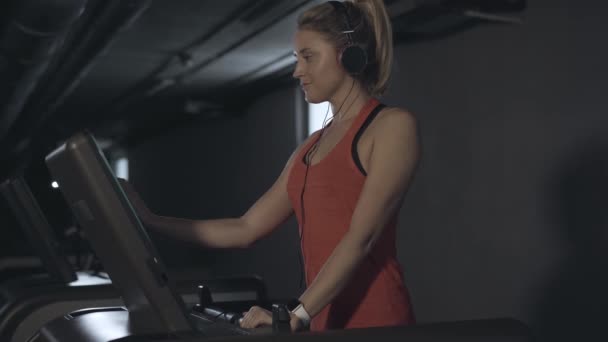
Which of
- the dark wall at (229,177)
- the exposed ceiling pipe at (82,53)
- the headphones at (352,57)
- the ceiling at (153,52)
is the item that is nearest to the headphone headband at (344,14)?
the headphones at (352,57)

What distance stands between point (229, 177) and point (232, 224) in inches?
298

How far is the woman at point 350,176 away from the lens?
1209 millimetres

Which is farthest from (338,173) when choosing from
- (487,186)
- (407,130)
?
(487,186)

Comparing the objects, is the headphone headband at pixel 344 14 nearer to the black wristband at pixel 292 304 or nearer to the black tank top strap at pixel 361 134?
the black tank top strap at pixel 361 134

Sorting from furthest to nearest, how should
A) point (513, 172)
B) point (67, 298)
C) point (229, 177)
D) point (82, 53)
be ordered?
point (229, 177)
point (82, 53)
point (513, 172)
point (67, 298)

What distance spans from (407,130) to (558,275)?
3038mm

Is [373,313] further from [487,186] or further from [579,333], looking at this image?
[487,186]

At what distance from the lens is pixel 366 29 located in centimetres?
143

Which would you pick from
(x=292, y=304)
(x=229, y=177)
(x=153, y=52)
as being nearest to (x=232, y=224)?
(x=292, y=304)

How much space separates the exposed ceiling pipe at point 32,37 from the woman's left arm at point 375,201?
105 inches

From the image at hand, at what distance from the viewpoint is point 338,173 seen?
132 centimetres

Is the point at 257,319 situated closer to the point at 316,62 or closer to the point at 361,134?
the point at 361,134

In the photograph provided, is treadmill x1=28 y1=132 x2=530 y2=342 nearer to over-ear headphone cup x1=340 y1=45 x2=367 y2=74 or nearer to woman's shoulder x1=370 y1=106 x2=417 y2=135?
woman's shoulder x1=370 y1=106 x2=417 y2=135

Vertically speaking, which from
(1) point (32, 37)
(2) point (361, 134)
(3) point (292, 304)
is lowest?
(3) point (292, 304)
